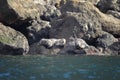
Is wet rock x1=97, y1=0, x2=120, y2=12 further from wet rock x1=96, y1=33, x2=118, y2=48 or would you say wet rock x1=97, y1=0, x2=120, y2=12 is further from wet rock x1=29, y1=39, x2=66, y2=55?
wet rock x1=29, y1=39, x2=66, y2=55

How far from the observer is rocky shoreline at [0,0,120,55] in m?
59.9

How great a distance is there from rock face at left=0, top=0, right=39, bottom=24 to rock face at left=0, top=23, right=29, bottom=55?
5.60 ft

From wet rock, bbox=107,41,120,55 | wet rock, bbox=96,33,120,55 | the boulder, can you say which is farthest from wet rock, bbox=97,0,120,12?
wet rock, bbox=107,41,120,55

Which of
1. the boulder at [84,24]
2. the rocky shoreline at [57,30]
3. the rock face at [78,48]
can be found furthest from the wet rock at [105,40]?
the rock face at [78,48]

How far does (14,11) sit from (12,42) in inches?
236

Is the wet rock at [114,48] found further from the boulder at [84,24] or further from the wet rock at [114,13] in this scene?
the wet rock at [114,13]

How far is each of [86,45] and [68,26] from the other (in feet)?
21.7

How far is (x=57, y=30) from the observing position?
66.6m

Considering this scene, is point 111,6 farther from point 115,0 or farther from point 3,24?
point 3,24

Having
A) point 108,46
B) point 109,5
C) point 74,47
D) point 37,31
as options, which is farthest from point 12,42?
point 109,5

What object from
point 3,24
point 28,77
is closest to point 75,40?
point 3,24

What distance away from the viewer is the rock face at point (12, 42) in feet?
188

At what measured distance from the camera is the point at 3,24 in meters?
63.0

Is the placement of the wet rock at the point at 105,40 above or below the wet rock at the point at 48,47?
above
